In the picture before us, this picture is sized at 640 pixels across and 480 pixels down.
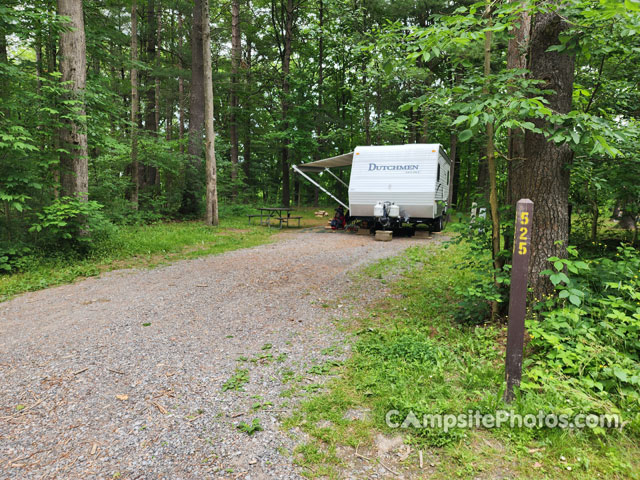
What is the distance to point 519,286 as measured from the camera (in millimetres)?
2453

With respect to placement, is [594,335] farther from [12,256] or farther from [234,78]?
[234,78]

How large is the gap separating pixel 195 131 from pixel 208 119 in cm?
236

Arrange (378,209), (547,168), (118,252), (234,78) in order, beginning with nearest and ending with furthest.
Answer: (547,168) < (118,252) < (378,209) < (234,78)

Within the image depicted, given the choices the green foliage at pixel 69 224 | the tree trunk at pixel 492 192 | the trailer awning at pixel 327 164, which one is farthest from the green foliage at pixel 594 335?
the trailer awning at pixel 327 164

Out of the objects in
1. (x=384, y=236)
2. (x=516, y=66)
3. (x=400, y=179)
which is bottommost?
(x=384, y=236)

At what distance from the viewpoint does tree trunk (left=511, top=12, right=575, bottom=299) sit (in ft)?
11.2

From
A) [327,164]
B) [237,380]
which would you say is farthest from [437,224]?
[237,380]

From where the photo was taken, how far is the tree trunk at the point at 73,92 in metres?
7.00

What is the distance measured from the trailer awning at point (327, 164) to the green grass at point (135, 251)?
115 inches

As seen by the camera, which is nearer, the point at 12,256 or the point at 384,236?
the point at 12,256

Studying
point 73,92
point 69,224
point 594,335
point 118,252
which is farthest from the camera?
point 118,252

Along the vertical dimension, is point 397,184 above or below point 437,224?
above

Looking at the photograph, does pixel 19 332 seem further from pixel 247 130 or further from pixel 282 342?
pixel 247 130

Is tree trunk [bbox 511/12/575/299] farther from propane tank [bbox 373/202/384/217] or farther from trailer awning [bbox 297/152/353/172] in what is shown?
trailer awning [bbox 297/152/353/172]
